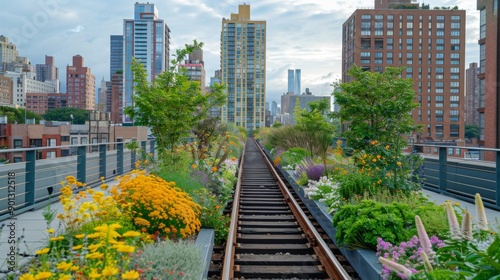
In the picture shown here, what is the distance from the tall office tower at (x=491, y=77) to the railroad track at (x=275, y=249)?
36308 millimetres

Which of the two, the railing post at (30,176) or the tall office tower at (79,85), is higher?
the tall office tower at (79,85)

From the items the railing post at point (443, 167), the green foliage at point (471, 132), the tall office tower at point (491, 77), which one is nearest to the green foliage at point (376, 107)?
the railing post at point (443, 167)

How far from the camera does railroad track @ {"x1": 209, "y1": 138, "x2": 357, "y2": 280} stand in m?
6.03

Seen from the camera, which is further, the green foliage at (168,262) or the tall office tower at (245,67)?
the tall office tower at (245,67)

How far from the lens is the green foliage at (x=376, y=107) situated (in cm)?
1112

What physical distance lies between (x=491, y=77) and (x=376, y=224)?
41047 millimetres

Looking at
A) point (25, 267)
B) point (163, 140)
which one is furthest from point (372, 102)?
point (25, 267)

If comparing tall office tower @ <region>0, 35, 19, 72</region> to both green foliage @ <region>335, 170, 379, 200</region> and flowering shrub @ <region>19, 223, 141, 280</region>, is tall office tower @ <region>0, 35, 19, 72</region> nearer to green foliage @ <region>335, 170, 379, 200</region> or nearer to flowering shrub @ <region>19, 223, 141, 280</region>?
green foliage @ <region>335, 170, 379, 200</region>

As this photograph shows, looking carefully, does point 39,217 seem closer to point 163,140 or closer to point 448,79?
point 163,140

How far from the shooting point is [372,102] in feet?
39.5

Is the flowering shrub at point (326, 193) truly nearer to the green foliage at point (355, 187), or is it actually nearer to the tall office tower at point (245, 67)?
the green foliage at point (355, 187)

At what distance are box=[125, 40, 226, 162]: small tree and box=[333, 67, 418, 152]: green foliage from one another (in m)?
4.17

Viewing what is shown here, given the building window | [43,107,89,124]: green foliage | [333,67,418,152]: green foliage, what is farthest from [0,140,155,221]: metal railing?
[43,107,89,124]: green foliage

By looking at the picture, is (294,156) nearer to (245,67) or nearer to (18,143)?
(18,143)
